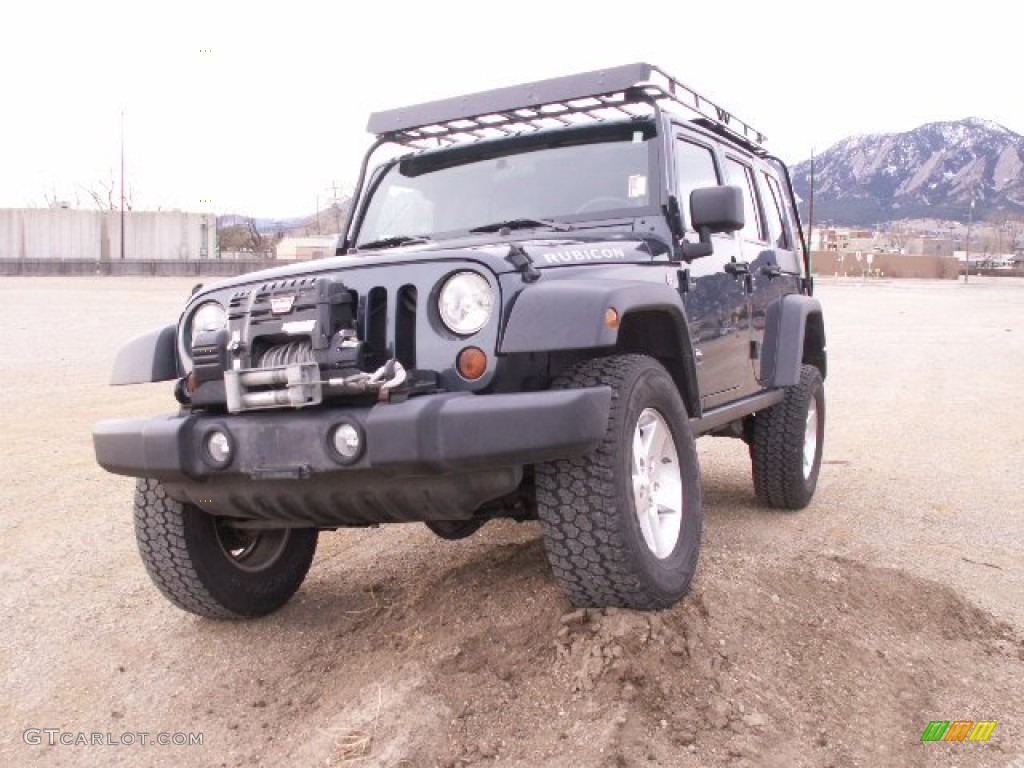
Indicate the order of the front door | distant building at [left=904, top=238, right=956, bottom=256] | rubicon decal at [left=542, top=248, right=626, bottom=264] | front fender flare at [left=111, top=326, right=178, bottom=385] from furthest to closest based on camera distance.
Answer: distant building at [left=904, top=238, right=956, bottom=256]
the front door
front fender flare at [left=111, top=326, right=178, bottom=385]
rubicon decal at [left=542, top=248, right=626, bottom=264]

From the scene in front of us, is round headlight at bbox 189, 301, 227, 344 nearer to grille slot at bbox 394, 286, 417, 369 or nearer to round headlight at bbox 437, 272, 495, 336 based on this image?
grille slot at bbox 394, 286, 417, 369

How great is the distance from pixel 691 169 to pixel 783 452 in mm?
1822

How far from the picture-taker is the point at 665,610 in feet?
11.6

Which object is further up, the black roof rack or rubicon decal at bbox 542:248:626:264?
the black roof rack

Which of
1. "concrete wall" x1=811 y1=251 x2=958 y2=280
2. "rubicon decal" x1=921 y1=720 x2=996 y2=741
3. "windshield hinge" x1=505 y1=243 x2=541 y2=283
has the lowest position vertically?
"rubicon decal" x1=921 y1=720 x2=996 y2=741

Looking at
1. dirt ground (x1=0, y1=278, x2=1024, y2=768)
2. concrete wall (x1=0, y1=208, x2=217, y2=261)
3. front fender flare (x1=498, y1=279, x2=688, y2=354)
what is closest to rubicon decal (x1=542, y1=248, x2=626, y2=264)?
front fender flare (x1=498, y1=279, x2=688, y2=354)

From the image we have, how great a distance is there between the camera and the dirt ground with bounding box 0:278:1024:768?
10.1 ft

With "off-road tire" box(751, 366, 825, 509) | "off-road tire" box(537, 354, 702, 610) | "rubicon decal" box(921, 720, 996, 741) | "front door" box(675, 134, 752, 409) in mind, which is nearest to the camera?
"rubicon decal" box(921, 720, 996, 741)

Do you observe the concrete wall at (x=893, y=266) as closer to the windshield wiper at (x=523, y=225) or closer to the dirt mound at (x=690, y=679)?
the windshield wiper at (x=523, y=225)

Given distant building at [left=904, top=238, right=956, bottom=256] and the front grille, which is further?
distant building at [left=904, top=238, right=956, bottom=256]

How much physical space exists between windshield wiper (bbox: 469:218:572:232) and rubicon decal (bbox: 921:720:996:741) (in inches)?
94.7

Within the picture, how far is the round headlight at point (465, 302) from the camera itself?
3.37 m

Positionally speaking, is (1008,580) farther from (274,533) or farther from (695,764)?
(274,533)

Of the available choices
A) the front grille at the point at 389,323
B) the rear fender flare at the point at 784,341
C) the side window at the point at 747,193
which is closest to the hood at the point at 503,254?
the front grille at the point at 389,323
